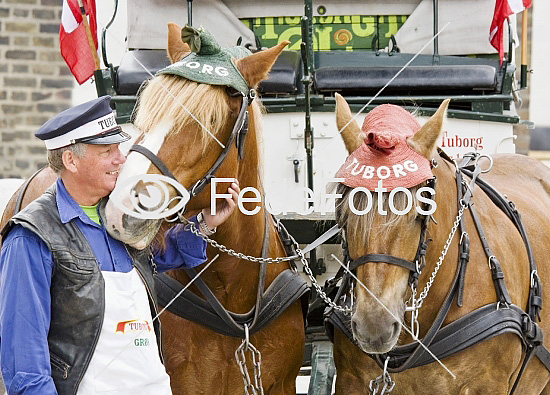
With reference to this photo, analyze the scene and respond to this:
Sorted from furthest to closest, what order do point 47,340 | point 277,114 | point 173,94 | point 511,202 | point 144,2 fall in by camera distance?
1. point 144,2
2. point 277,114
3. point 511,202
4. point 173,94
5. point 47,340

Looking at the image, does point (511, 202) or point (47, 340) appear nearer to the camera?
point (47, 340)

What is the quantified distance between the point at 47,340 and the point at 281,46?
120 centimetres

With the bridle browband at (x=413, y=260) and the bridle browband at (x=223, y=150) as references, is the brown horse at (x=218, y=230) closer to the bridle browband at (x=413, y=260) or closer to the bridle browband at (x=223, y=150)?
the bridle browband at (x=223, y=150)

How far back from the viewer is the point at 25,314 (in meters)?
2.45

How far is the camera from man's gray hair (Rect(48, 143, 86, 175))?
266cm

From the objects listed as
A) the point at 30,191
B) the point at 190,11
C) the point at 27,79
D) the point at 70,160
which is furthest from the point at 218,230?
the point at 27,79

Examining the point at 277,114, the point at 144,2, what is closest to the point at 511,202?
the point at 277,114

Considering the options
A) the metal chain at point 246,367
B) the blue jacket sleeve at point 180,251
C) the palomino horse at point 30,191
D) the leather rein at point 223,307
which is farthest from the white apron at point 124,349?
the palomino horse at point 30,191

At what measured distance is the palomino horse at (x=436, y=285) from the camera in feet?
9.80

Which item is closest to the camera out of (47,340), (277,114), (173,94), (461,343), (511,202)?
(47,340)

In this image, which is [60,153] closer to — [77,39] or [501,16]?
[77,39]

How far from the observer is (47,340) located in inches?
99.1

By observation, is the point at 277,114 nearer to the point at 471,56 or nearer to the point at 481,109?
the point at 481,109

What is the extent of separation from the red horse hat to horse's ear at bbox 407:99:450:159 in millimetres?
20
